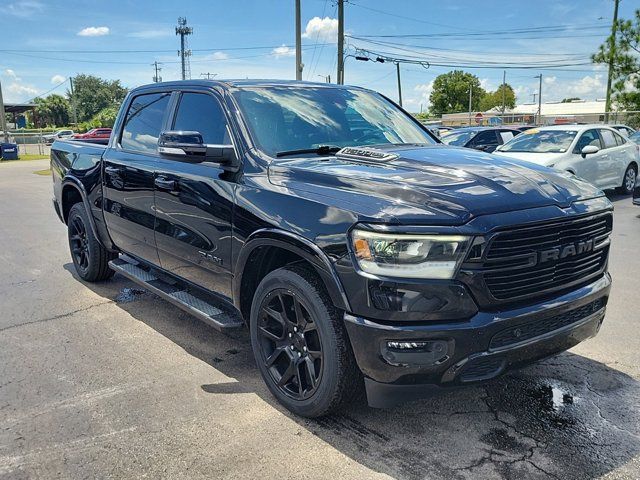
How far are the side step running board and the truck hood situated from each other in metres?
1.01

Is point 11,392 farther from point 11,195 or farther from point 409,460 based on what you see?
point 11,195

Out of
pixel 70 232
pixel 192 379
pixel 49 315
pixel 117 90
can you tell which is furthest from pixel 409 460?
pixel 117 90

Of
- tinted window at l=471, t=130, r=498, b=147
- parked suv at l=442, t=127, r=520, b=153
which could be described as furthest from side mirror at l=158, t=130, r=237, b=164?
tinted window at l=471, t=130, r=498, b=147

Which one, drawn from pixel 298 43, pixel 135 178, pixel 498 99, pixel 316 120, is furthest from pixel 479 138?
pixel 498 99

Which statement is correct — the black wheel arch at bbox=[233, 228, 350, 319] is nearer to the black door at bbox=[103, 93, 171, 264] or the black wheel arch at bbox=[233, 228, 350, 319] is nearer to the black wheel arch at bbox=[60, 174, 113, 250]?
the black door at bbox=[103, 93, 171, 264]

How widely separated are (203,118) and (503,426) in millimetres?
2827

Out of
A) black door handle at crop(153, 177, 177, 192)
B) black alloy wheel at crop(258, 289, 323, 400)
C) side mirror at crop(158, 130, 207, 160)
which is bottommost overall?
black alloy wheel at crop(258, 289, 323, 400)

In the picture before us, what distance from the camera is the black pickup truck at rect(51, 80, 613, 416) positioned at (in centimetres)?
265

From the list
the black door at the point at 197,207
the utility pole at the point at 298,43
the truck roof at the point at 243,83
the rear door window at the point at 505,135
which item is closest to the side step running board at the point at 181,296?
the black door at the point at 197,207

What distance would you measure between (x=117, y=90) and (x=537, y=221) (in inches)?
4613

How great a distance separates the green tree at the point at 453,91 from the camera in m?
103

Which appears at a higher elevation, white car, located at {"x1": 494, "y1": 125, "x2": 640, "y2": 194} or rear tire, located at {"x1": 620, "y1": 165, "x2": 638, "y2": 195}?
white car, located at {"x1": 494, "y1": 125, "x2": 640, "y2": 194}

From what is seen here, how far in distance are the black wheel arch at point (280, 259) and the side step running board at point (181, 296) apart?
167 mm

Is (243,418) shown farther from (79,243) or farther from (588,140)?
(588,140)
